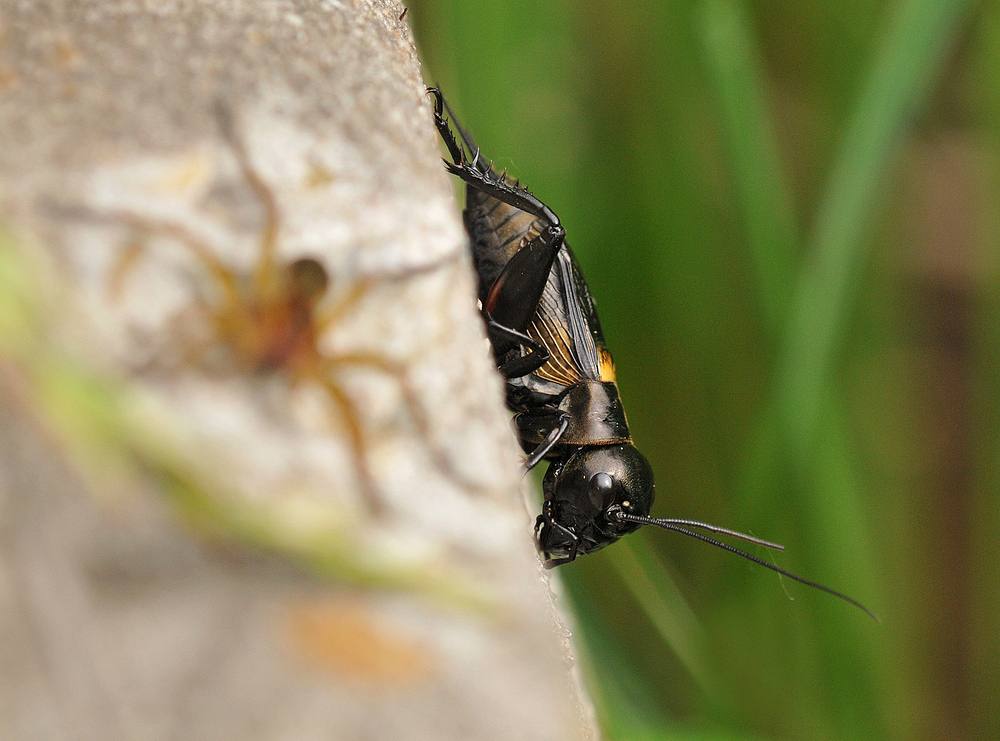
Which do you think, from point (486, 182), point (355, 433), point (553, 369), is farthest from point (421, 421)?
point (553, 369)

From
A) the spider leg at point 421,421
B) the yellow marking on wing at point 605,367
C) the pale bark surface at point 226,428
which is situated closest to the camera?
the pale bark surface at point 226,428

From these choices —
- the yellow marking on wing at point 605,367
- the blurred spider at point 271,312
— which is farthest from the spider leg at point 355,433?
the yellow marking on wing at point 605,367

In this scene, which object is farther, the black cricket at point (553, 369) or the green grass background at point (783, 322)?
the green grass background at point (783, 322)

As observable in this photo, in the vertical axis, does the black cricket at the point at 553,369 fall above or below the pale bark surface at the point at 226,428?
below

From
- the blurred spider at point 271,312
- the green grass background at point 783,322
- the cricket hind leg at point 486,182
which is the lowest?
the green grass background at point 783,322

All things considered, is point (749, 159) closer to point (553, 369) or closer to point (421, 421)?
point (553, 369)

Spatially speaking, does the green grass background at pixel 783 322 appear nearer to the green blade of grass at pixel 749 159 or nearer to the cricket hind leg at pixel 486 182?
the green blade of grass at pixel 749 159

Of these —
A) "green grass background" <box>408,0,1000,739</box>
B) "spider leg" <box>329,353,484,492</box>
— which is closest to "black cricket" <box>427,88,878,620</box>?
"green grass background" <box>408,0,1000,739</box>
